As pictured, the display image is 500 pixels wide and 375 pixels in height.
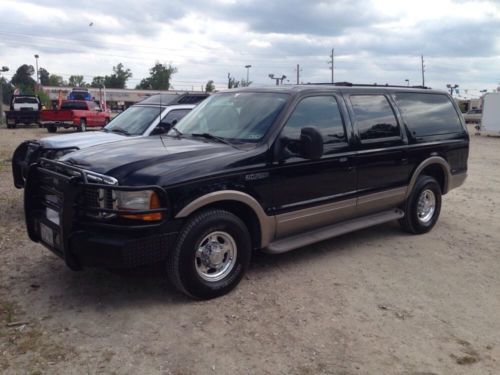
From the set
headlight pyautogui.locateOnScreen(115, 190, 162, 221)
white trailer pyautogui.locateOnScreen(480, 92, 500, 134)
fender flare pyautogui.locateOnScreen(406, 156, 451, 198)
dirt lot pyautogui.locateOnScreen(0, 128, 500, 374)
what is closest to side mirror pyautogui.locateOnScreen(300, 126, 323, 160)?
dirt lot pyautogui.locateOnScreen(0, 128, 500, 374)

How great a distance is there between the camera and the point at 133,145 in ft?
15.6

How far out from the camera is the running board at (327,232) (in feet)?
15.8

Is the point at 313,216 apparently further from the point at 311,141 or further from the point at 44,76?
the point at 44,76

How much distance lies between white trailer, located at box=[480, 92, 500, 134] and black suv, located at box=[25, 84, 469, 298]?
2398 cm

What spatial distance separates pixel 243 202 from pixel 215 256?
0.53 metres

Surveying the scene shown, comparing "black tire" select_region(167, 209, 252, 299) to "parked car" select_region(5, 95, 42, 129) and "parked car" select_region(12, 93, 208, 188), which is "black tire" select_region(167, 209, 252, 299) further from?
"parked car" select_region(5, 95, 42, 129)

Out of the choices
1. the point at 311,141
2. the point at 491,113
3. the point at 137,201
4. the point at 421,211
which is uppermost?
the point at 491,113

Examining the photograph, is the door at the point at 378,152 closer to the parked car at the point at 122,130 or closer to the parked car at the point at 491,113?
the parked car at the point at 122,130

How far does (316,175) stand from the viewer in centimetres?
503

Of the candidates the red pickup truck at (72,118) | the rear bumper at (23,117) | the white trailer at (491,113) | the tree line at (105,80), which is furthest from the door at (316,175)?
the tree line at (105,80)

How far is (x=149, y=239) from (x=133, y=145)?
1.27m

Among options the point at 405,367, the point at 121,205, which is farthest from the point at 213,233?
the point at 405,367

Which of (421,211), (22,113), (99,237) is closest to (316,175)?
(99,237)

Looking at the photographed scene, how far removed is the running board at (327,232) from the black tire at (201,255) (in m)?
→ 0.41
